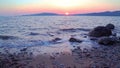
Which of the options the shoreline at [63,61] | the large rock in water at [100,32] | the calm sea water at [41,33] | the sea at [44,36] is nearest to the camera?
the shoreline at [63,61]


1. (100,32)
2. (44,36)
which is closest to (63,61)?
(44,36)

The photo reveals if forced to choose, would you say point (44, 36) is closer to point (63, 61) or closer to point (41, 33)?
point (41, 33)

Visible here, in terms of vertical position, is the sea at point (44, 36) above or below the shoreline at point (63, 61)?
→ below

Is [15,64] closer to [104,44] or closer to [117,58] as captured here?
[117,58]

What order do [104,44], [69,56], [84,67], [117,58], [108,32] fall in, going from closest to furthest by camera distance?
[84,67] → [117,58] → [69,56] → [104,44] → [108,32]

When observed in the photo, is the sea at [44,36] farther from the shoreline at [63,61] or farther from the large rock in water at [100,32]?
the shoreline at [63,61]

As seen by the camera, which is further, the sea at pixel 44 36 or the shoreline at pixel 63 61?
the sea at pixel 44 36

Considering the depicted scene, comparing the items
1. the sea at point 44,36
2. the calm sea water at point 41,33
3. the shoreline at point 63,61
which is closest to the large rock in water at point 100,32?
the sea at point 44,36

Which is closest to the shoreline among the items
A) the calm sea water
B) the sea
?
the sea

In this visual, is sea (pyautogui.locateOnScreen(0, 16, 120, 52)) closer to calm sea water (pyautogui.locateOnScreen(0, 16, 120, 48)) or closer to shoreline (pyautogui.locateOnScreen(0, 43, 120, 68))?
calm sea water (pyautogui.locateOnScreen(0, 16, 120, 48))

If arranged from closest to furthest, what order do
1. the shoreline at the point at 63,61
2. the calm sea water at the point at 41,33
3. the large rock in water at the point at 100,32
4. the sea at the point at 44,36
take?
1. the shoreline at the point at 63,61
2. the sea at the point at 44,36
3. the calm sea water at the point at 41,33
4. the large rock in water at the point at 100,32

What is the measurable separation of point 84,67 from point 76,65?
1.85 feet

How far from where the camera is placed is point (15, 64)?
1003 centimetres

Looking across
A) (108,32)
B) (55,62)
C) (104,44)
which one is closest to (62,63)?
(55,62)
